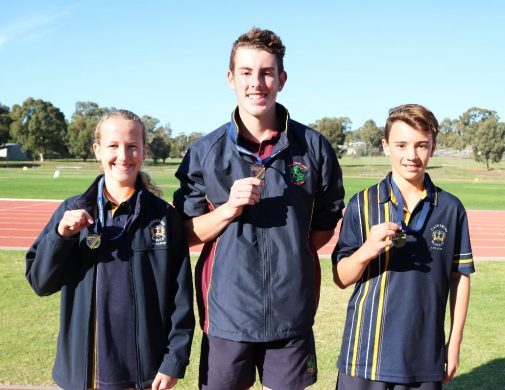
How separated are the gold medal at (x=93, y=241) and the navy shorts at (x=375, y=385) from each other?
1314mm

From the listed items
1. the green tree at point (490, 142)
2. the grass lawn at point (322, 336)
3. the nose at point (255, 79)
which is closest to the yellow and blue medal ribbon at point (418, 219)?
the nose at point (255, 79)

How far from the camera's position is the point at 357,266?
2.47 m

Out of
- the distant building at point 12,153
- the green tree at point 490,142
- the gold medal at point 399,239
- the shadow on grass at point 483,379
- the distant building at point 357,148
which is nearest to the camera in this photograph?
the gold medal at point 399,239

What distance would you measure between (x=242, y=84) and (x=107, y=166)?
2.49 feet

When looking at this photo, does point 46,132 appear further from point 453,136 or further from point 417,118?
point 417,118

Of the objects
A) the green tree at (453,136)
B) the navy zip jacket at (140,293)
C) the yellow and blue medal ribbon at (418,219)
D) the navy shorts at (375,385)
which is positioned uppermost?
the green tree at (453,136)

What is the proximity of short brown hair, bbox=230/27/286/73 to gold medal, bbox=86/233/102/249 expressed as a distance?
106 cm

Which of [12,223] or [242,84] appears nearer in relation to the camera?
[242,84]

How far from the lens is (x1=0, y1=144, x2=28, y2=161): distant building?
74650mm

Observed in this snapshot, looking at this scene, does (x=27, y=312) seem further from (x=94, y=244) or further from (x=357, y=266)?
(x=357, y=266)

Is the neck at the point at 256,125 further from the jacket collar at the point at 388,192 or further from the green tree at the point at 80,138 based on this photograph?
the green tree at the point at 80,138

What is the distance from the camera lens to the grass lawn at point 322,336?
392 centimetres

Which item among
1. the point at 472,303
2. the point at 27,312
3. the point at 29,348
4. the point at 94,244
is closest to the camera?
the point at 94,244

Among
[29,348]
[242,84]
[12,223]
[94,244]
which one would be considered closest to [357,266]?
[242,84]
